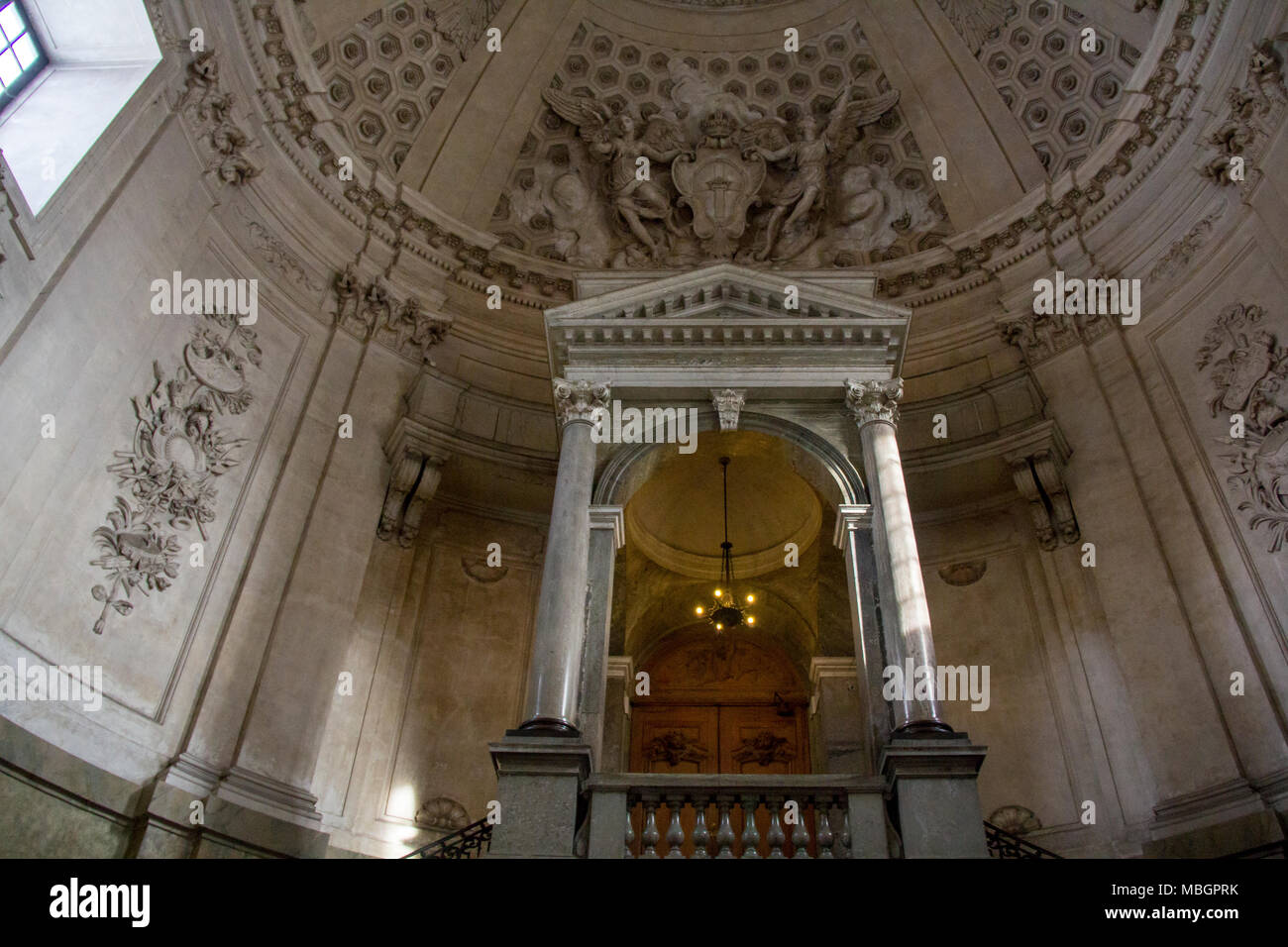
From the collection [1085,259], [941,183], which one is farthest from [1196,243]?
[941,183]

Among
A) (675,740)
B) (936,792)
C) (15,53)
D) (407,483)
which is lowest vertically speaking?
(936,792)

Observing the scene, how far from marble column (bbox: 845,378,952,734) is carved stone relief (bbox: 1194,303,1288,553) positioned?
156 inches

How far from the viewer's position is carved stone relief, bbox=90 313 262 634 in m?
9.55

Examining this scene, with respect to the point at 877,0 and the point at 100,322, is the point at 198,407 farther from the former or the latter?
the point at 877,0

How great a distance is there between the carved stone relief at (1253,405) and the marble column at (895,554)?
13.0ft

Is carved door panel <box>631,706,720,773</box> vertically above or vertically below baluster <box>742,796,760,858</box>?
above

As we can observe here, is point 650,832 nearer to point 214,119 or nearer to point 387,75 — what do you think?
point 214,119

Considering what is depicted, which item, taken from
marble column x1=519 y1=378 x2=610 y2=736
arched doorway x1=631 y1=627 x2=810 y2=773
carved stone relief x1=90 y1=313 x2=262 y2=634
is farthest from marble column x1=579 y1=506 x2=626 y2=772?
arched doorway x1=631 y1=627 x2=810 y2=773

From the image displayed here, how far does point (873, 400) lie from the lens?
10.6 meters

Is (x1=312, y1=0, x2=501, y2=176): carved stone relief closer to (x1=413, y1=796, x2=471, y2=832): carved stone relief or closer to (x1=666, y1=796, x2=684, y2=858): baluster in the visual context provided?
(x1=413, y1=796, x2=471, y2=832): carved stone relief

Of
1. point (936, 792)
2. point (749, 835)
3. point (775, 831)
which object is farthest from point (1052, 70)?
point (749, 835)

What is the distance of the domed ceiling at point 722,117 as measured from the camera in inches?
633

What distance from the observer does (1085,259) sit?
14.0m

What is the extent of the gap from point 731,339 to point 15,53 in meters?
8.33
